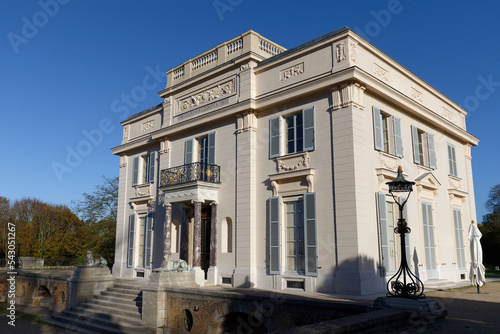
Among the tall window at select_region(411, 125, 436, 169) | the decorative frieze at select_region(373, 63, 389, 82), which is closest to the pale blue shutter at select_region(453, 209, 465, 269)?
the tall window at select_region(411, 125, 436, 169)

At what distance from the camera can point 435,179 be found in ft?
51.5

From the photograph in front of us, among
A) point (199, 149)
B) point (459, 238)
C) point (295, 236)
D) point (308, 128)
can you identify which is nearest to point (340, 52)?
point (308, 128)

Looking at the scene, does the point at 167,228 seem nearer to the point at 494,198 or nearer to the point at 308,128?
the point at 308,128

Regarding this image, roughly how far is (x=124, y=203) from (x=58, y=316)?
25.0 ft

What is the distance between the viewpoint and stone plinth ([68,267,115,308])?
1381 centimetres

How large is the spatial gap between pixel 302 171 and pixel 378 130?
2.92 meters

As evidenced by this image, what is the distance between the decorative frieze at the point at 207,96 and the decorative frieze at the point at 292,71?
229 cm

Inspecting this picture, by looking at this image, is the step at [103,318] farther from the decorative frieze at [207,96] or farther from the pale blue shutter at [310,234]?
the decorative frieze at [207,96]

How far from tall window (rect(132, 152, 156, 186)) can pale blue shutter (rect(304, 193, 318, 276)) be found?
9.48m

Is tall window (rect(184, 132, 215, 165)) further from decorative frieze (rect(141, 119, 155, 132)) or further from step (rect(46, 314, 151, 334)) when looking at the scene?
step (rect(46, 314, 151, 334))

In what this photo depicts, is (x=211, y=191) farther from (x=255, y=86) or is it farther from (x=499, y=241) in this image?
(x=499, y=241)

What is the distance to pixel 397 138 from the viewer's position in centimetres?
1402

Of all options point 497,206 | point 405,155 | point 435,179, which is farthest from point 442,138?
point 497,206

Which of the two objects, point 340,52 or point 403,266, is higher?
point 340,52
